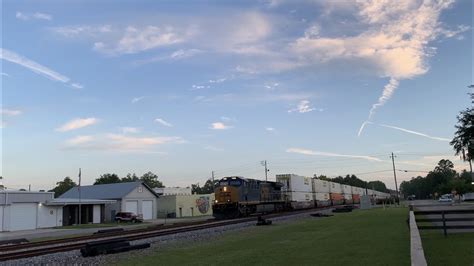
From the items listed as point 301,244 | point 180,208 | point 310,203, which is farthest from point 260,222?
point 180,208

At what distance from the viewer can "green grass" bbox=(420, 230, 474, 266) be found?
11383 millimetres

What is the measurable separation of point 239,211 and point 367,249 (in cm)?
2907

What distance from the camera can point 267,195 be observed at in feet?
165

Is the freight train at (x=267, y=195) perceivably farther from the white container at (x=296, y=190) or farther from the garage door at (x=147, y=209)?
the garage door at (x=147, y=209)

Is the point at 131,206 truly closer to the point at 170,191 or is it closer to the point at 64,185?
the point at 170,191

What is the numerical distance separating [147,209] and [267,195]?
27200mm

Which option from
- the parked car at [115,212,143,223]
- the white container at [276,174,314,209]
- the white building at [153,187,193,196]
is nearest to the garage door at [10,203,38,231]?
the parked car at [115,212,143,223]

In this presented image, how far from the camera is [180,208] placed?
77.4 meters

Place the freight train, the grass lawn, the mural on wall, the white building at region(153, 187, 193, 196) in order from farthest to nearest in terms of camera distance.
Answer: the white building at region(153, 187, 193, 196), the mural on wall, the freight train, the grass lawn

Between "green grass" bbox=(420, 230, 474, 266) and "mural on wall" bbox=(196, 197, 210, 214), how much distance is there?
65586 mm

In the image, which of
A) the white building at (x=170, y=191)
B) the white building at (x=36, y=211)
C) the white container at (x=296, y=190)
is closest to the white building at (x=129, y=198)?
the white building at (x=36, y=211)

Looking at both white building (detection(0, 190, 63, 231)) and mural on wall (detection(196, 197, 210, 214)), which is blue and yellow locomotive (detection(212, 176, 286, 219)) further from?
mural on wall (detection(196, 197, 210, 214))

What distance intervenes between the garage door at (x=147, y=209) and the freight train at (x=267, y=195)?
76.8ft

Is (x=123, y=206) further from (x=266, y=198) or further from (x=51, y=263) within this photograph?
(x=51, y=263)
